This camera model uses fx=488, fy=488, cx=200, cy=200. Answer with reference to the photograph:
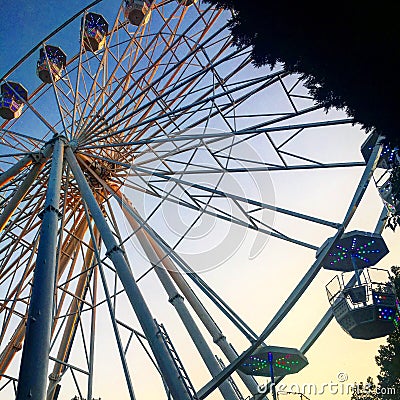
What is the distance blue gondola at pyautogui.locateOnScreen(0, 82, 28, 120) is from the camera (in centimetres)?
1528

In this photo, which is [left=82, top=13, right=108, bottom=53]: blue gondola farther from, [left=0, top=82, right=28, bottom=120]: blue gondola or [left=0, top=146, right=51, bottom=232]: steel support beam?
[left=0, top=146, right=51, bottom=232]: steel support beam

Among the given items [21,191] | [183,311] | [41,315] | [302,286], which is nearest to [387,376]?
[183,311]

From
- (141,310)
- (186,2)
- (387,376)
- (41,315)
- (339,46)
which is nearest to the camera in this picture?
(339,46)

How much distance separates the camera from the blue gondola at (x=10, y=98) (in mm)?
15281

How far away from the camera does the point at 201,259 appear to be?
39.2ft

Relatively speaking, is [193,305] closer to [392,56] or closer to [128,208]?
[128,208]

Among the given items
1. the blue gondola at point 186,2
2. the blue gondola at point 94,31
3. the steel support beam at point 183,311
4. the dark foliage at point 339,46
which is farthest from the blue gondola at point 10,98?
the dark foliage at point 339,46

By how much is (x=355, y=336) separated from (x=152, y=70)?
850cm

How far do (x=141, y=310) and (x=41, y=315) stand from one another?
1543 millimetres

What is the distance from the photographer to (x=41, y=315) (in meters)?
7.09

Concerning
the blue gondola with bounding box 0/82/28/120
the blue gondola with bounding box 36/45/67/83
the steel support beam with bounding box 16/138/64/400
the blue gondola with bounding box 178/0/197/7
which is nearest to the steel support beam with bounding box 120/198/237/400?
the steel support beam with bounding box 16/138/64/400

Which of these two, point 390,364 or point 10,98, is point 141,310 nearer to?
point 10,98

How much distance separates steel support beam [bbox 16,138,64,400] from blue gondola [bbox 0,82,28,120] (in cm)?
714

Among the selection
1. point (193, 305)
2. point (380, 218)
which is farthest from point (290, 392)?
point (380, 218)
